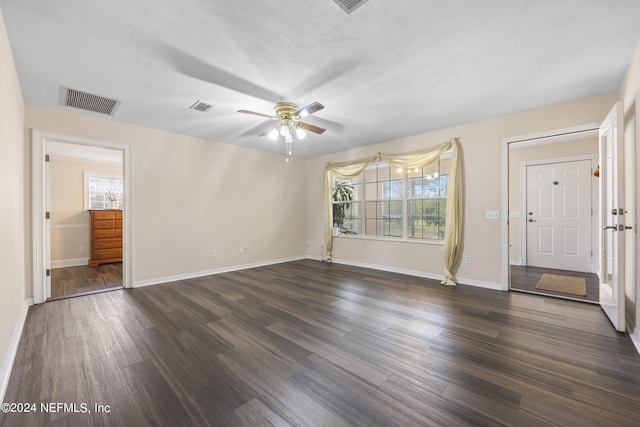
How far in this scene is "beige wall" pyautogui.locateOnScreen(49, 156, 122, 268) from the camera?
218 inches

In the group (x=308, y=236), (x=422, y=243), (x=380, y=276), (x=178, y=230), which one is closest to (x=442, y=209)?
(x=422, y=243)

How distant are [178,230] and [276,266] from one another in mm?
1976

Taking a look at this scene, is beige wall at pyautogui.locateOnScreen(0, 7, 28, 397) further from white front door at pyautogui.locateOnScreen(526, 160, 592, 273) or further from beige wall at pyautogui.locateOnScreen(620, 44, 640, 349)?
white front door at pyautogui.locateOnScreen(526, 160, 592, 273)

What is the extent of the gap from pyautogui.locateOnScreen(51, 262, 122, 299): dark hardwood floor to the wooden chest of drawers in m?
0.20

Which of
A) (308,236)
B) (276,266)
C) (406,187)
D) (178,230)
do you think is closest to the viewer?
(178,230)

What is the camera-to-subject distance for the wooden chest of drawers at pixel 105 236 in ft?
18.4

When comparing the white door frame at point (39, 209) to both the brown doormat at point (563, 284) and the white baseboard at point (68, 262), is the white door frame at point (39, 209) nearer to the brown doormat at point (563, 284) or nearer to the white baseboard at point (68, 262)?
the white baseboard at point (68, 262)

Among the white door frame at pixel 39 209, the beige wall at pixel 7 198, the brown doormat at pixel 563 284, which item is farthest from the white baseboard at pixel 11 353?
the brown doormat at pixel 563 284

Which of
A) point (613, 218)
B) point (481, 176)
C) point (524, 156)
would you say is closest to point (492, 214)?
A: point (481, 176)

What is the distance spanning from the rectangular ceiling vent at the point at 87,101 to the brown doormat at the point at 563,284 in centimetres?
635

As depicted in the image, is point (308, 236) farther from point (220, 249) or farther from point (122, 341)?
point (122, 341)

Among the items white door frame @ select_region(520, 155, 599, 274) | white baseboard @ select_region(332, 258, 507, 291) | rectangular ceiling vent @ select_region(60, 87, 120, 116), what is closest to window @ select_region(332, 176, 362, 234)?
white baseboard @ select_region(332, 258, 507, 291)

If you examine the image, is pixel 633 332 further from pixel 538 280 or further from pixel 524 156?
pixel 524 156

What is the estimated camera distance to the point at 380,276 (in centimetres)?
444
